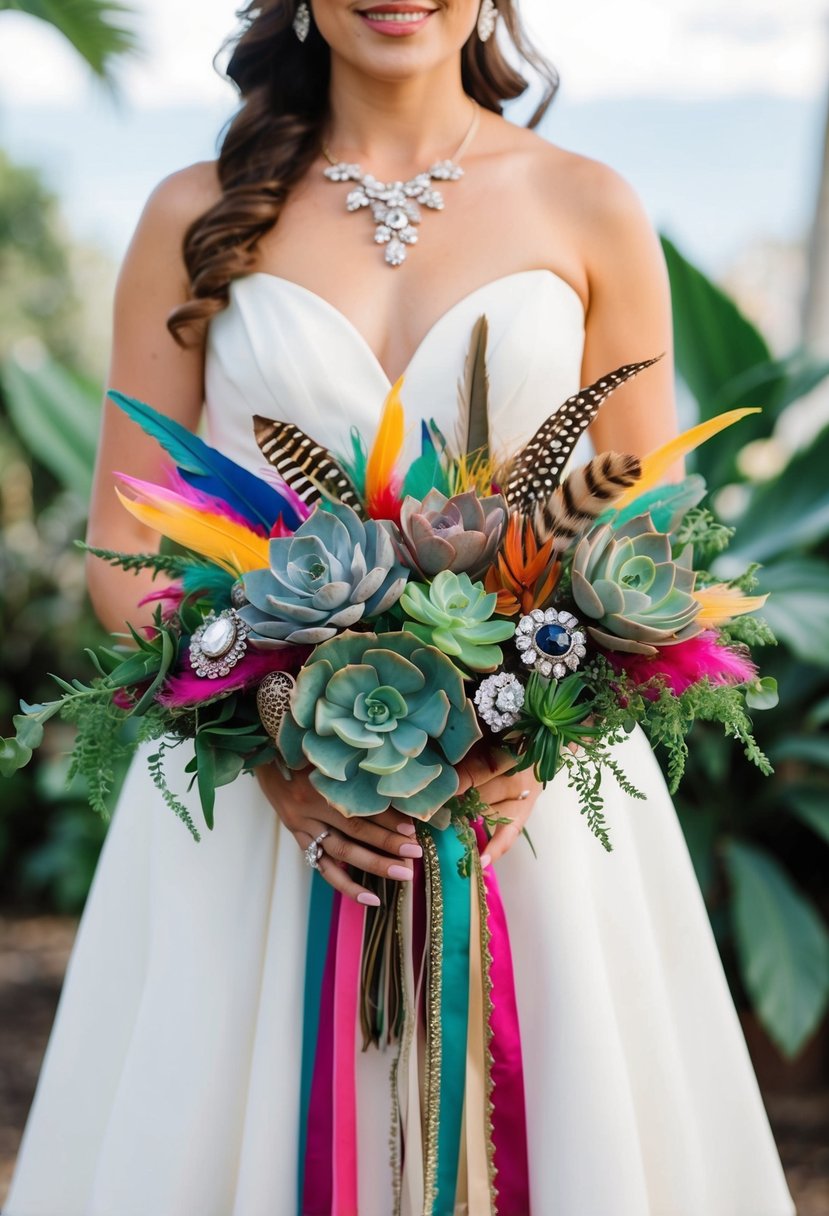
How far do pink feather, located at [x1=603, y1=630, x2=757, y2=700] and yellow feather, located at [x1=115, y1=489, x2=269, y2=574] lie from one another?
15.3 inches

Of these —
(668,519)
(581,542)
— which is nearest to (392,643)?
(581,542)

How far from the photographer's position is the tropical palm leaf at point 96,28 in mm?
2271

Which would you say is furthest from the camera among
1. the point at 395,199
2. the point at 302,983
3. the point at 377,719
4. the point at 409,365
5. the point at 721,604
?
the point at 395,199

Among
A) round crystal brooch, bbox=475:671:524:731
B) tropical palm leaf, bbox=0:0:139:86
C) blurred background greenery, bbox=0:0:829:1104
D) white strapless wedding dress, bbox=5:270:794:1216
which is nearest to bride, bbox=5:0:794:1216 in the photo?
white strapless wedding dress, bbox=5:270:794:1216

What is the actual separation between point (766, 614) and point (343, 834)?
1.90 metres

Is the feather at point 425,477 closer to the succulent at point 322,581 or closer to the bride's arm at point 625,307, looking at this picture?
the succulent at point 322,581

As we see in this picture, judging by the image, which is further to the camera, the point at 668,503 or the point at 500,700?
the point at 668,503

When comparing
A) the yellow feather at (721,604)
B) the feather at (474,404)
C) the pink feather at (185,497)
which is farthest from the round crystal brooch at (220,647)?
the yellow feather at (721,604)

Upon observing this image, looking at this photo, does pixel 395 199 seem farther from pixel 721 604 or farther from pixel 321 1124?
pixel 321 1124

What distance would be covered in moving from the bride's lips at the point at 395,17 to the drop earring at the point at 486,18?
Answer: 8.8 inches

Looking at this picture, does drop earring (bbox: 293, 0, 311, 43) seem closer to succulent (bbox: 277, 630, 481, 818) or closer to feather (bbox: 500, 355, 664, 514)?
feather (bbox: 500, 355, 664, 514)

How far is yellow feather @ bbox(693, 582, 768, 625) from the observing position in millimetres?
1258

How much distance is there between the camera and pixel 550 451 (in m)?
1.29

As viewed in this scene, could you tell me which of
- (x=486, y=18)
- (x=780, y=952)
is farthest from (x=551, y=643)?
(x=780, y=952)
